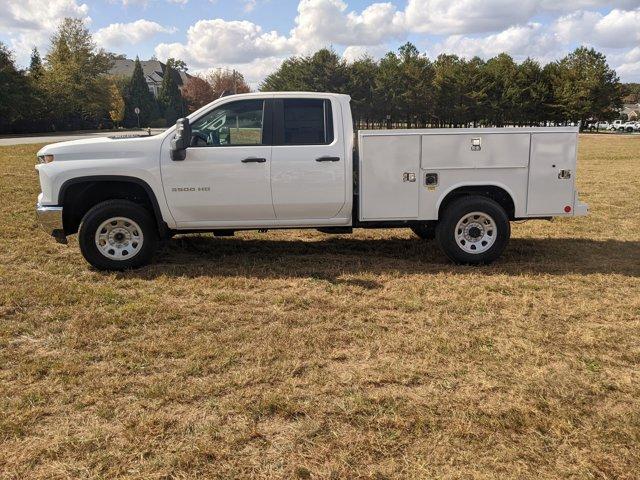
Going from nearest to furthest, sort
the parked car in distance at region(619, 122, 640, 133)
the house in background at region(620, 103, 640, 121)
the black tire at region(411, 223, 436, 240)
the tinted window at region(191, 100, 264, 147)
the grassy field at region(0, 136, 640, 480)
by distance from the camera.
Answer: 1. the grassy field at region(0, 136, 640, 480)
2. the tinted window at region(191, 100, 264, 147)
3. the black tire at region(411, 223, 436, 240)
4. the parked car in distance at region(619, 122, 640, 133)
5. the house in background at region(620, 103, 640, 121)

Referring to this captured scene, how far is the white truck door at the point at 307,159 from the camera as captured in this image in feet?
19.4

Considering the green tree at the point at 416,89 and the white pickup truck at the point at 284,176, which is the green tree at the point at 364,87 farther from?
the white pickup truck at the point at 284,176

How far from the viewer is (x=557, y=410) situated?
3225 millimetres

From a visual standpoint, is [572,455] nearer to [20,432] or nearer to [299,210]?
[20,432]

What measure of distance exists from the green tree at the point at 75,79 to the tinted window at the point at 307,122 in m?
57.1

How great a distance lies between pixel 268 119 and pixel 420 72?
57125 mm

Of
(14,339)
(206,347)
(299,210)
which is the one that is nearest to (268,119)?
(299,210)

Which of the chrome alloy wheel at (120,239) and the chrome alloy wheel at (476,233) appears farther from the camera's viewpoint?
the chrome alloy wheel at (476,233)

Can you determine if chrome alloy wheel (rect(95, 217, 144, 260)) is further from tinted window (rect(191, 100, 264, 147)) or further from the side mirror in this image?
tinted window (rect(191, 100, 264, 147))

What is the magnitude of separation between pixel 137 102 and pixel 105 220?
74257 mm

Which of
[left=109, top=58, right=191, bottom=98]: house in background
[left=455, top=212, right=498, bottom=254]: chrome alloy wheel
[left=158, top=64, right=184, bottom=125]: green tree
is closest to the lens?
[left=455, top=212, right=498, bottom=254]: chrome alloy wheel

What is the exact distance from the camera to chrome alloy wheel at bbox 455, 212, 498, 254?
625 centimetres

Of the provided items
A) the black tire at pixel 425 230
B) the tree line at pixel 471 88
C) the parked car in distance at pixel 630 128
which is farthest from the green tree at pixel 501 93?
the black tire at pixel 425 230

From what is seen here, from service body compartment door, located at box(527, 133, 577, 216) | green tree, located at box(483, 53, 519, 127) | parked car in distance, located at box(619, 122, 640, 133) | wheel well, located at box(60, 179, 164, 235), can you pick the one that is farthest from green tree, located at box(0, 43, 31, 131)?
parked car in distance, located at box(619, 122, 640, 133)
